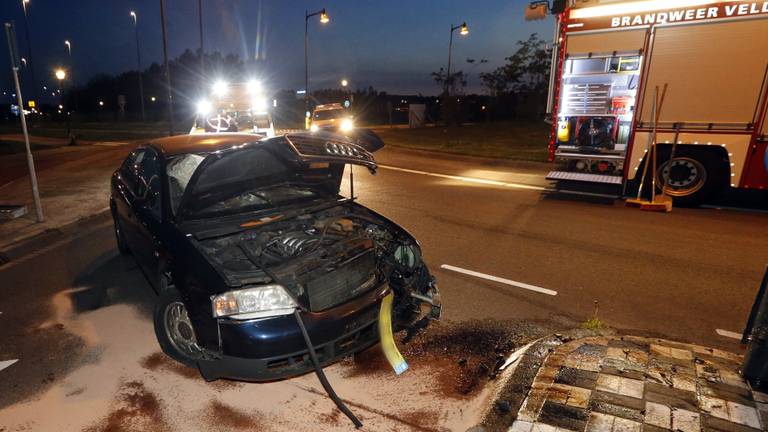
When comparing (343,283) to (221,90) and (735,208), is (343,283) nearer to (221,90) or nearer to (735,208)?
(735,208)

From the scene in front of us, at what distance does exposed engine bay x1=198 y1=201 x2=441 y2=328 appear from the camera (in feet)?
10.5

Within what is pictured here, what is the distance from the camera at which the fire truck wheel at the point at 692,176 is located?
28.1 feet

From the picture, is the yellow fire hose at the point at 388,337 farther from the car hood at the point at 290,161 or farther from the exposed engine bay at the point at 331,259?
the car hood at the point at 290,161

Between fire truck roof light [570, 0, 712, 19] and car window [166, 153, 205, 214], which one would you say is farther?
fire truck roof light [570, 0, 712, 19]

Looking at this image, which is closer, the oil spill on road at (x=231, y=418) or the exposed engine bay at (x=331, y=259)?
the oil spill on road at (x=231, y=418)

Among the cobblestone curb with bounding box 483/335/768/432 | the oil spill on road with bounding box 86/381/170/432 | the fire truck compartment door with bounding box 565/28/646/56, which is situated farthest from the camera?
the fire truck compartment door with bounding box 565/28/646/56

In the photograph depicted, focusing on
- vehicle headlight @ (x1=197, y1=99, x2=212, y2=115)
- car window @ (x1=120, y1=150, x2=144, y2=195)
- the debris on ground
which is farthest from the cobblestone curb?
vehicle headlight @ (x1=197, y1=99, x2=212, y2=115)

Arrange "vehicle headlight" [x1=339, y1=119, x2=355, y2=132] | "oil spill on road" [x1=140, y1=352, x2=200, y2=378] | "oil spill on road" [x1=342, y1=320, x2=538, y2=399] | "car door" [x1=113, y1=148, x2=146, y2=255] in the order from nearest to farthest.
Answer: "oil spill on road" [x1=342, y1=320, x2=538, y2=399] → "oil spill on road" [x1=140, y1=352, x2=200, y2=378] → "car door" [x1=113, y1=148, x2=146, y2=255] → "vehicle headlight" [x1=339, y1=119, x2=355, y2=132]

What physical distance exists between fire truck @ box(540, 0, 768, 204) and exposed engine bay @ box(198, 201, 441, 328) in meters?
6.50

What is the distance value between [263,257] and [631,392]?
2.82m

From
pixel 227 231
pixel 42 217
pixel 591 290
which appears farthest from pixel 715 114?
pixel 42 217

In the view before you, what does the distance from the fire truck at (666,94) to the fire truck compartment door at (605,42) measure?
0.06 feet

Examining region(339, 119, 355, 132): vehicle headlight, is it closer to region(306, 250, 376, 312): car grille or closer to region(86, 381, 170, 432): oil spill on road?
region(306, 250, 376, 312): car grille

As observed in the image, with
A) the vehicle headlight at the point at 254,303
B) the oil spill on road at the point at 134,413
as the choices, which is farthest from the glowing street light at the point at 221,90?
the vehicle headlight at the point at 254,303
